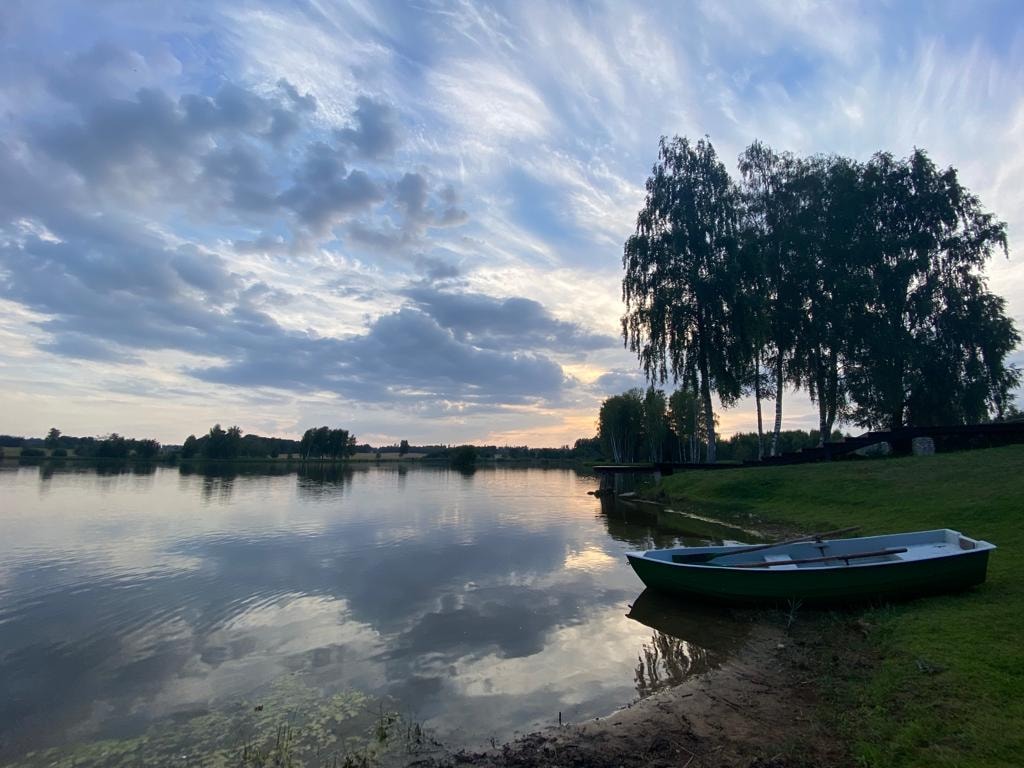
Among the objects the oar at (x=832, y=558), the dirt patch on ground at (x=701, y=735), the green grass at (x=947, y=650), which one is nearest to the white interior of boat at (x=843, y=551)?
the oar at (x=832, y=558)

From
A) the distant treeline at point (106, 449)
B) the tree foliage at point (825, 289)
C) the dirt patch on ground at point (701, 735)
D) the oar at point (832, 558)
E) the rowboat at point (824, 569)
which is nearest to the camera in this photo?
the dirt patch on ground at point (701, 735)

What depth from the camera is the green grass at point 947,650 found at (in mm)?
5047

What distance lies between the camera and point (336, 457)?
159875mm

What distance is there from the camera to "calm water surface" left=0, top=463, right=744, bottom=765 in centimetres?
695

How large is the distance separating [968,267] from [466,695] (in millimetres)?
38903

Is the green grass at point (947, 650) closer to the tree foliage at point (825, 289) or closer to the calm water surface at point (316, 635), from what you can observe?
the calm water surface at point (316, 635)

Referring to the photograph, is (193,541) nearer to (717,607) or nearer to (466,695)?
(466,695)

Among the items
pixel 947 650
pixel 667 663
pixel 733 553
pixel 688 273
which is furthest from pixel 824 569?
pixel 688 273

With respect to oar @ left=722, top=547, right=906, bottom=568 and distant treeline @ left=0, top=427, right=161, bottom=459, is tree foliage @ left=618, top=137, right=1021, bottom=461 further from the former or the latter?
distant treeline @ left=0, top=427, right=161, bottom=459

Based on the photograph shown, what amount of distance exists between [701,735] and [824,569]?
5339 mm

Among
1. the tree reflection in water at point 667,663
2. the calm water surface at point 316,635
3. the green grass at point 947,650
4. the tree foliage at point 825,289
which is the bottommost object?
the calm water surface at point 316,635

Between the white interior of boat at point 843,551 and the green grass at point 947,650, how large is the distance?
0.85 metres

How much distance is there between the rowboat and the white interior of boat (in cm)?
2

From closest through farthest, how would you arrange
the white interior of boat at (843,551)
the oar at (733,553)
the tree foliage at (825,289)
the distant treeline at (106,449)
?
the white interior of boat at (843,551) < the oar at (733,553) < the tree foliage at (825,289) < the distant treeline at (106,449)
